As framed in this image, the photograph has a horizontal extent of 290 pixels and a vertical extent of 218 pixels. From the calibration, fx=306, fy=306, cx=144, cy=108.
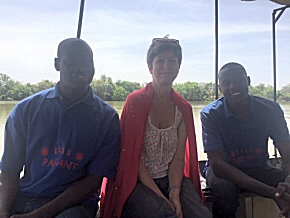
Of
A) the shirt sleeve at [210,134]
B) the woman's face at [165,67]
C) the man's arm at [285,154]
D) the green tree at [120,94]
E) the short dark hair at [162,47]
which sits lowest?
the man's arm at [285,154]

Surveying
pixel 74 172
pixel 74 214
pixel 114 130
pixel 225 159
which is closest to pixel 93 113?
pixel 114 130

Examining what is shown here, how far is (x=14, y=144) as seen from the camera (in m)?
1.65

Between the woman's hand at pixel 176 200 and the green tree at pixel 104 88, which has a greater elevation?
the green tree at pixel 104 88

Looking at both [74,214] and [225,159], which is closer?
[74,214]

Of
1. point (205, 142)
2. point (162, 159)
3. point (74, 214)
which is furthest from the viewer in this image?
point (205, 142)

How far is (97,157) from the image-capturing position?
170 cm

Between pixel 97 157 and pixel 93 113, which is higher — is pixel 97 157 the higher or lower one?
the lower one

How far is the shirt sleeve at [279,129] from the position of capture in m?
2.17

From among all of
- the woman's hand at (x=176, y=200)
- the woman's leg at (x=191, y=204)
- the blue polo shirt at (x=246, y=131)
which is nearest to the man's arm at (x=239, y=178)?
the blue polo shirt at (x=246, y=131)

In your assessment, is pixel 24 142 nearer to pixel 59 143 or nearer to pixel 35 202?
pixel 59 143

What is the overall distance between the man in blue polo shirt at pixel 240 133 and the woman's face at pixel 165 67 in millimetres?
434

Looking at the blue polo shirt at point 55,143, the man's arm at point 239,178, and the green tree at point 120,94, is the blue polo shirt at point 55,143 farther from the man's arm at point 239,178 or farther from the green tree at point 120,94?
the man's arm at point 239,178

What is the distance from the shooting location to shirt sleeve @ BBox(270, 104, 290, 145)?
7.13ft

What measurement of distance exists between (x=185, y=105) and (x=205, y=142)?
1.00 feet
